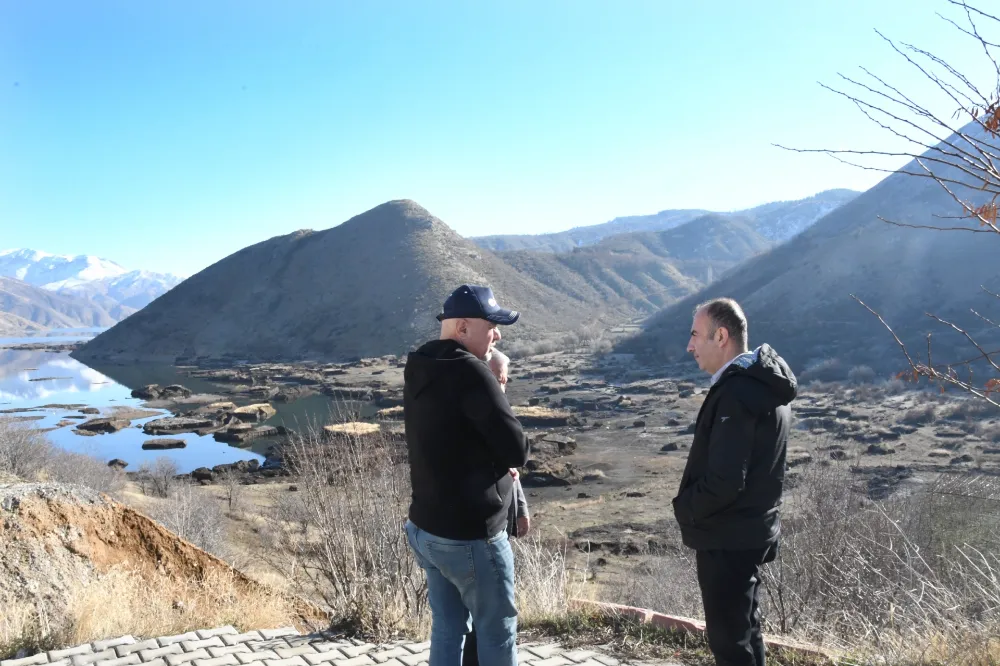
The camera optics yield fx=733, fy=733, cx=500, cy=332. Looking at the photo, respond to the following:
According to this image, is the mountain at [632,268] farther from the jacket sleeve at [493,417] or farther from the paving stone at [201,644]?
the jacket sleeve at [493,417]

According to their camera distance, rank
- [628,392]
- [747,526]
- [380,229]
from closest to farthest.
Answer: [747,526], [628,392], [380,229]

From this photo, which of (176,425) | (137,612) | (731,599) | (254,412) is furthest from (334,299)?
(731,599)

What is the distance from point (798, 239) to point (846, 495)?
68.6 m

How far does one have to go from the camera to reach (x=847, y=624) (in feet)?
14.3

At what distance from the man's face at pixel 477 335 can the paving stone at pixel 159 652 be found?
2.29 m

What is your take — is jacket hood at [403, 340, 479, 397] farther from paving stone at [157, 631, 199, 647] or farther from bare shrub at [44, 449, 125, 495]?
bare shrub at [44, 449, 125, 495]

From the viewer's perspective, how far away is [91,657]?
354 centimetres

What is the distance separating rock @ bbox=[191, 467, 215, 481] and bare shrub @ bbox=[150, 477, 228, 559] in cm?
928

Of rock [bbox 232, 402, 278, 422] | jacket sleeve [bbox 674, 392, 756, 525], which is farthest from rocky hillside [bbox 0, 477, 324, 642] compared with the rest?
rock [bbox 232, 402, 278, 422]

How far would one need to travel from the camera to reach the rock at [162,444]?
1312 inches

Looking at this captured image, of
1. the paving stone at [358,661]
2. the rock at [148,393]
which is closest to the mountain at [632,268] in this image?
the rock at [148,393]

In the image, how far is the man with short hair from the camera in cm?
240

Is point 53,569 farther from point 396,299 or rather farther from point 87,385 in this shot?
point 396,299

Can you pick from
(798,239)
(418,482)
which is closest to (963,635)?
(418,482)
